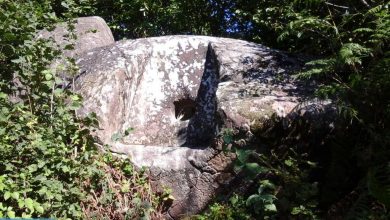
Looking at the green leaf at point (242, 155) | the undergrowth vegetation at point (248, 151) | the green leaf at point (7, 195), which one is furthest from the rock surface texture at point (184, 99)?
the green leaf at point (7, 195)

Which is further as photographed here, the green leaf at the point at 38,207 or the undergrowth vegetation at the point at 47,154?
the undergrowth vegetation at the point at 47,154

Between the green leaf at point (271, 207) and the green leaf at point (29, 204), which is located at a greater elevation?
the green leaf at point (271, 207)

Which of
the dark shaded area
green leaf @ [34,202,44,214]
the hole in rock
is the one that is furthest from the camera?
the hole in rock

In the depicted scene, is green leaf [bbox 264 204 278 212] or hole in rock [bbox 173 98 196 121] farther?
hole in rock [bbox 173 98 196 121]

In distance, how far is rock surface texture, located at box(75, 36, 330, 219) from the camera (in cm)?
377

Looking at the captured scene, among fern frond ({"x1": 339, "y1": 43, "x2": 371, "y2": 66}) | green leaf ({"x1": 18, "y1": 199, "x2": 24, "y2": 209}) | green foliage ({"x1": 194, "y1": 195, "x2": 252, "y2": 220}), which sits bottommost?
green foliage ({"x1": 194, "y1": 195, "x2": 252, "y2": 220})

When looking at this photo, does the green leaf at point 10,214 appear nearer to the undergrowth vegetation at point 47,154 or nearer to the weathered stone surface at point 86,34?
the undergrowth vegetation at point 47,154

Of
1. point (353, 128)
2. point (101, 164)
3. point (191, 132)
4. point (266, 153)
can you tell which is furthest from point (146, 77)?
point (353, 128)

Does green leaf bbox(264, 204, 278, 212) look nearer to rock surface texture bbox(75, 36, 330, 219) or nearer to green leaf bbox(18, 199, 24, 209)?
rock surface texture bbox(75, 36, 330, 219)

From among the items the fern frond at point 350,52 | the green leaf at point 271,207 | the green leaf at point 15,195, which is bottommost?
the green leaf at point 271,207

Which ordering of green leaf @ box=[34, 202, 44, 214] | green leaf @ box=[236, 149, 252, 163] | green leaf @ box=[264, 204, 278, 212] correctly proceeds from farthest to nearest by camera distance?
green leaf @ box=[236, 149, 252, 163] < green leaf @ box=[34, 202, 44, 214] < green leaf @ box=[264, 204, 278, 212]

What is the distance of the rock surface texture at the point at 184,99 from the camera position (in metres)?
3.77

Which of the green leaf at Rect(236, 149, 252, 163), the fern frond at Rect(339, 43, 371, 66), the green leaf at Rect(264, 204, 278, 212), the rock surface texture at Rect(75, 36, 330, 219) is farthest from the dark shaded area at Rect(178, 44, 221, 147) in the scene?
the fern frond at Rect(339, 43, 371, 66)

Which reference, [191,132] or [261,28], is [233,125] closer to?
[191,132]
